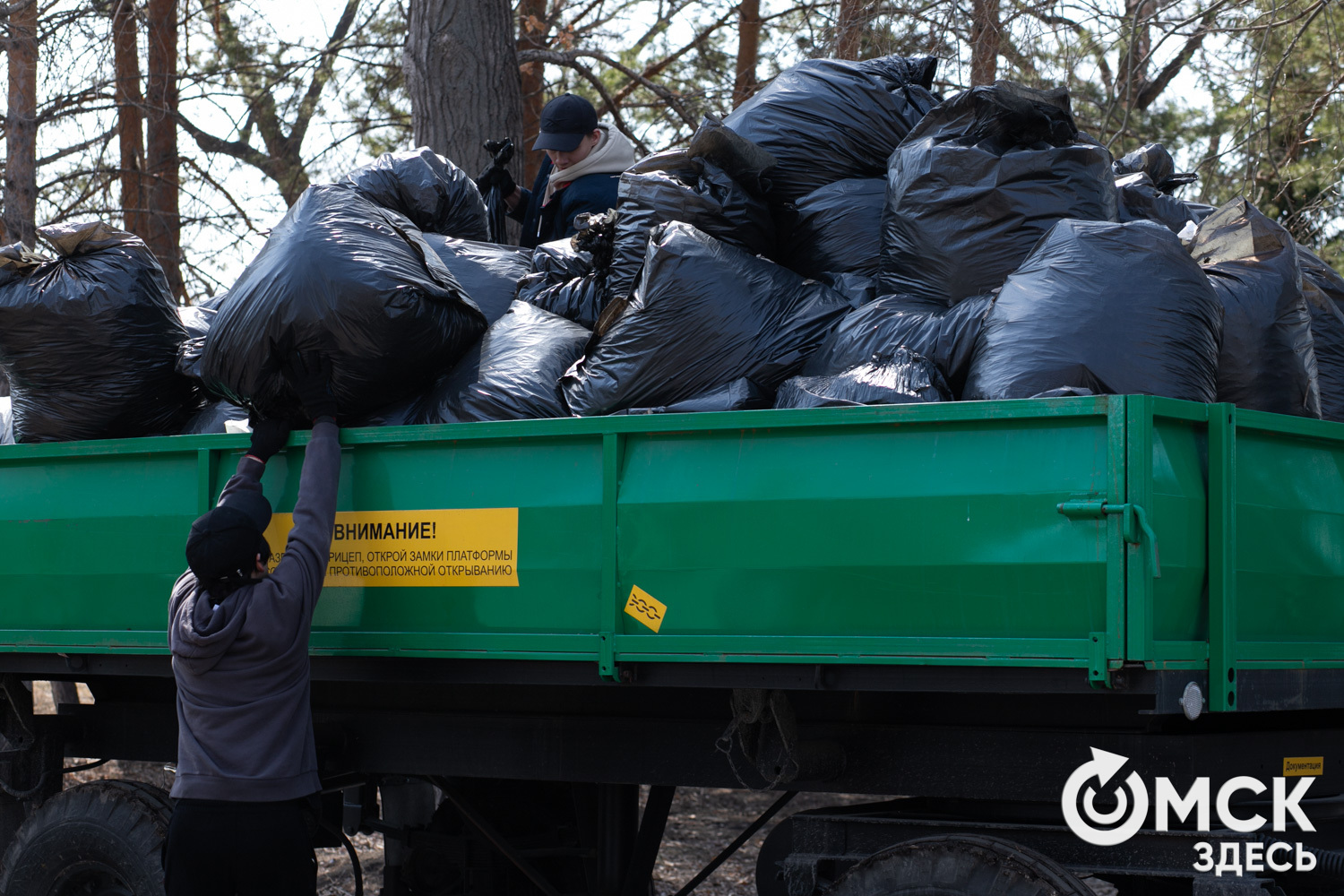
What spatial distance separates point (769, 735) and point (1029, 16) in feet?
14.7

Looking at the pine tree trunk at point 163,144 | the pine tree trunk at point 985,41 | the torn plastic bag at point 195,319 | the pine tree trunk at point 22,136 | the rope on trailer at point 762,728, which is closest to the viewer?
the rope on trailer at point 762,728

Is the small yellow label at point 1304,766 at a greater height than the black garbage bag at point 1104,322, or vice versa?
the black garbage bag at point 1104,322

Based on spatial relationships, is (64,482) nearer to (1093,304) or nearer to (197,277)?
(1093,304)

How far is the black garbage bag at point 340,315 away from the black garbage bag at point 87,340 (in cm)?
47

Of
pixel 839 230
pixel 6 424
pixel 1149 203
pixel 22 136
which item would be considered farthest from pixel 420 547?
pixel 22 136

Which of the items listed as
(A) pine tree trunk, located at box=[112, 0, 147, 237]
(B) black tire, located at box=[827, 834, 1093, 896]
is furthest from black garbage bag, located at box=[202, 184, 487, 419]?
(A) pine tree trunk, located at box=[112, 0, 147, 237]

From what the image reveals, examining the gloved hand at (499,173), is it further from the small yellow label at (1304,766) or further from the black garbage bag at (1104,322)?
the small yellow label at (1304,766)

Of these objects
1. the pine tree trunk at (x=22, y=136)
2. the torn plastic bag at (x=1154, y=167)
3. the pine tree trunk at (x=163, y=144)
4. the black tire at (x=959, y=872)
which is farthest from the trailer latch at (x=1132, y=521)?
the pine tree trunk at (x=163, y=144)

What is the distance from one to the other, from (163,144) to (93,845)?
6999 mm

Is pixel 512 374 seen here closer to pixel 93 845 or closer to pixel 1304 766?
pixel 93 845

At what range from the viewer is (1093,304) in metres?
2.99

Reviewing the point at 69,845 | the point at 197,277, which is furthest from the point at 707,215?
the point at 197,277

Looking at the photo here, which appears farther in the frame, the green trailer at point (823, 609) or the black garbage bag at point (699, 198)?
the black garbage bag at point (699, 198)

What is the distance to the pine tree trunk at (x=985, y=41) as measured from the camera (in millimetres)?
6406
